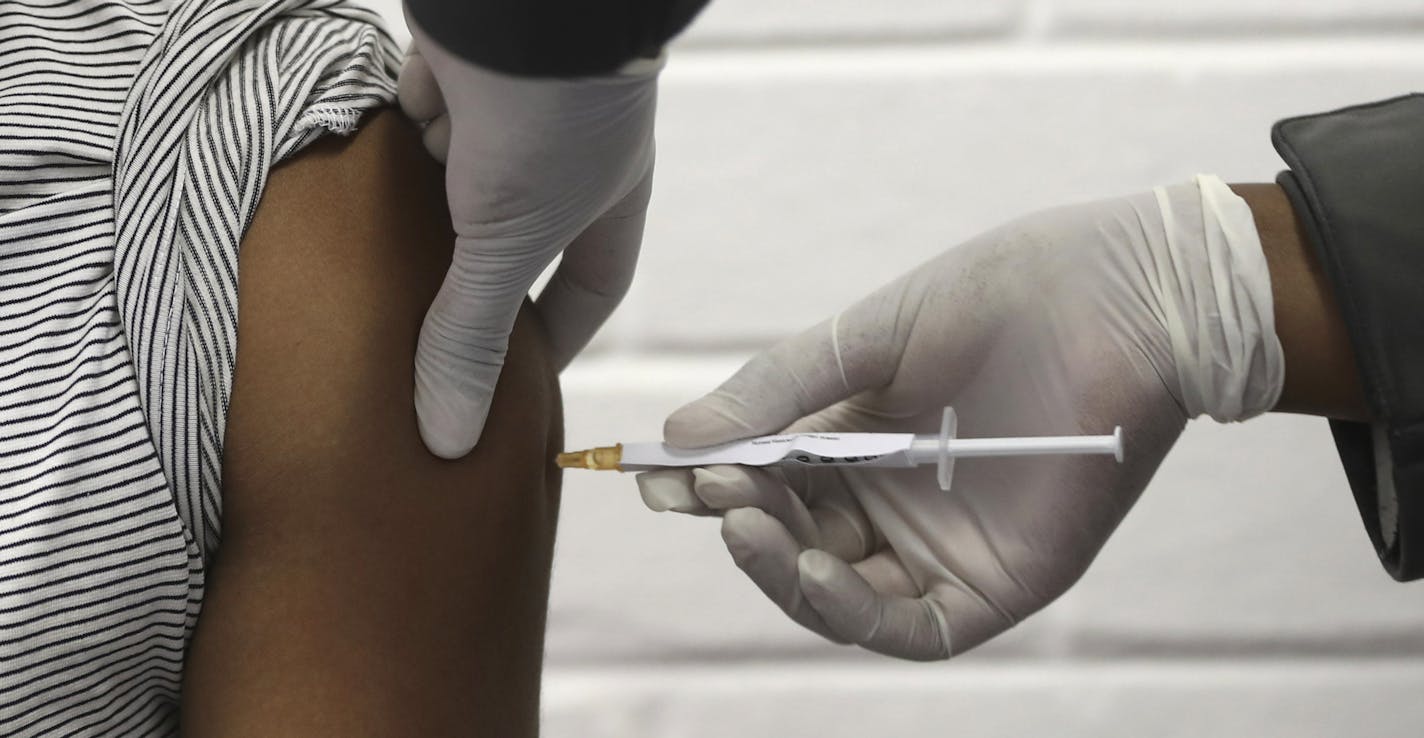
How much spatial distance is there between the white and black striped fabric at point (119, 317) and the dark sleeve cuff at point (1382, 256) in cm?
60

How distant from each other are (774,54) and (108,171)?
782 millimetres

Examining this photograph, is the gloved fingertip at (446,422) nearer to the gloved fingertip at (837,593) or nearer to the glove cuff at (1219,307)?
the gloved fingertip at (837,593)

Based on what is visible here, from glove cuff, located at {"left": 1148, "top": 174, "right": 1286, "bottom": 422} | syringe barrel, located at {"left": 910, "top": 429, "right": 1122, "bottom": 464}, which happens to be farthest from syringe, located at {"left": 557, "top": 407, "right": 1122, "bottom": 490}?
glove cuff, located at {"left": 1148, "top": 174, "right": 1286, "bottom": 422}

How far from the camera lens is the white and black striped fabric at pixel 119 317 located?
55cm

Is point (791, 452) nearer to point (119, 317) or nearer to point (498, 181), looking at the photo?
point (498, 181)

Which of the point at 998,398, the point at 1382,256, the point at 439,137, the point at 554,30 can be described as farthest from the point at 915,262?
the point at 554,30

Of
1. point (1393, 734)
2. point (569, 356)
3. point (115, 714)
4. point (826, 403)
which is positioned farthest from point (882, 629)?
point (1393, 734)

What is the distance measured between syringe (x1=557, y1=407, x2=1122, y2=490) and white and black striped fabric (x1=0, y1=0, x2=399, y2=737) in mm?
225

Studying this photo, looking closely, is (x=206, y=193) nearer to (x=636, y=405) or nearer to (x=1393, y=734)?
(x=636, y=405)

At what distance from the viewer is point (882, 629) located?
32.1 inches

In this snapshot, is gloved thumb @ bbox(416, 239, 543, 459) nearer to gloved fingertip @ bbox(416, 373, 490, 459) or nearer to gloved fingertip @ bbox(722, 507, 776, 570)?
gloved fingertip @ bbox(416, 373, 490, 459)

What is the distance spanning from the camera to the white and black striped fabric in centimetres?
55

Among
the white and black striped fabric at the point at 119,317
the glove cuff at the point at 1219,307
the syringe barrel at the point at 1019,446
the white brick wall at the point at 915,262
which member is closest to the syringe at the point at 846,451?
the syringe barrel at the point at 1019,446

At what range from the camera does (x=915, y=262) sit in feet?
4.19
